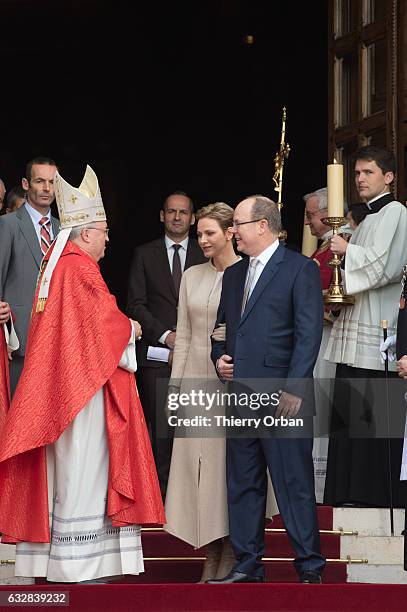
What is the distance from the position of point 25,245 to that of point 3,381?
86 centimetres

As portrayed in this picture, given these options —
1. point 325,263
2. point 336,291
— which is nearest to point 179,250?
point 325,263

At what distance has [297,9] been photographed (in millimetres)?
11883

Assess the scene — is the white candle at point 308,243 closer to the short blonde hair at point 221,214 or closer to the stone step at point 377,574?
the short blonde hair at point 221,214

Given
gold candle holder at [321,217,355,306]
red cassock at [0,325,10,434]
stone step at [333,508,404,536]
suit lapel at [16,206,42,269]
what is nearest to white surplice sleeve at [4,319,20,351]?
red cassock at [0,325,10,434]

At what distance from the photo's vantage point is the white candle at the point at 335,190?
673 centimetres

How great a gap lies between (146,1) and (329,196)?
18.8ft


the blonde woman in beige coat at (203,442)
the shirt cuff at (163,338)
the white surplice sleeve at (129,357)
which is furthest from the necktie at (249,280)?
the shirt cuff at (163,338)

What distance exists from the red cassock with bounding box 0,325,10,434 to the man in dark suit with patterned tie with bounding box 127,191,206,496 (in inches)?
46.1

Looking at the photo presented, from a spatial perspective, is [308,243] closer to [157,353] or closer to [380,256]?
[157,353]

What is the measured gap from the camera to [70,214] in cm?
620

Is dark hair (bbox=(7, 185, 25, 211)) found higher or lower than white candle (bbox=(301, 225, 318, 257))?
higher

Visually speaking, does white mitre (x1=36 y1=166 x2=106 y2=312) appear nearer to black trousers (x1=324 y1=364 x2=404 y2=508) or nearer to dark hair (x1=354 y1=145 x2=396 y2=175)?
dark hair (x1=354 y1=145 x2=396 y2=175)

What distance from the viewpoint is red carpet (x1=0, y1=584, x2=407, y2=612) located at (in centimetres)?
570

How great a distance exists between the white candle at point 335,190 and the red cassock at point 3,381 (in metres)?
1.75
